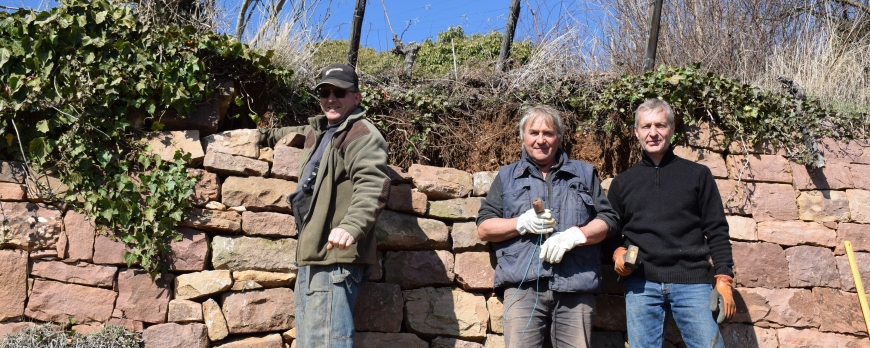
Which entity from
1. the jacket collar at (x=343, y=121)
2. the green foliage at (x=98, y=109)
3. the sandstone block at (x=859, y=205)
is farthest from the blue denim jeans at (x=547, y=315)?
the sandstone block at (x=859, y=205)

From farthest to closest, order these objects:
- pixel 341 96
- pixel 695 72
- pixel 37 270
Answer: pixel 695 72 → pixel 37 270 → pixel 341 96

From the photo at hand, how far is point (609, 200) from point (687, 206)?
1.39 feet

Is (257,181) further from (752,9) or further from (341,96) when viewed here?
(752,9)

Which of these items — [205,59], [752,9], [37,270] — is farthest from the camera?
Answer: [752,9]

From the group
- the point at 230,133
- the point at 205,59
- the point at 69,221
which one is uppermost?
the point at 205,59

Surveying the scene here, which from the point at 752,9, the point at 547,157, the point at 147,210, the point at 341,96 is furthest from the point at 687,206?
the point at 752,9

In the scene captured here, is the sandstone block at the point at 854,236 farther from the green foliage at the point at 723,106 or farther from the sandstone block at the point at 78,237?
the sandstone block at the point at 78,237

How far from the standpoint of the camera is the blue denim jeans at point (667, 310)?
367cm

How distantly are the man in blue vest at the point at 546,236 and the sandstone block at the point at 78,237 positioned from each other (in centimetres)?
225

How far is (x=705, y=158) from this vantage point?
4742mm

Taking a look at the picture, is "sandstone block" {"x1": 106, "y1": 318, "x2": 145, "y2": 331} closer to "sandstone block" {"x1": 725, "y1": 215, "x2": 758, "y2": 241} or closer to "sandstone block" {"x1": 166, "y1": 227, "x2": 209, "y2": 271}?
"sandstone block" {"x1": 166, "y1": 227, "x2": 209, "y2": 271}

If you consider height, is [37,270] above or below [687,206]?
below

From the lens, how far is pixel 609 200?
397cm

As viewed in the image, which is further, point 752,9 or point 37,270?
point 752,9
